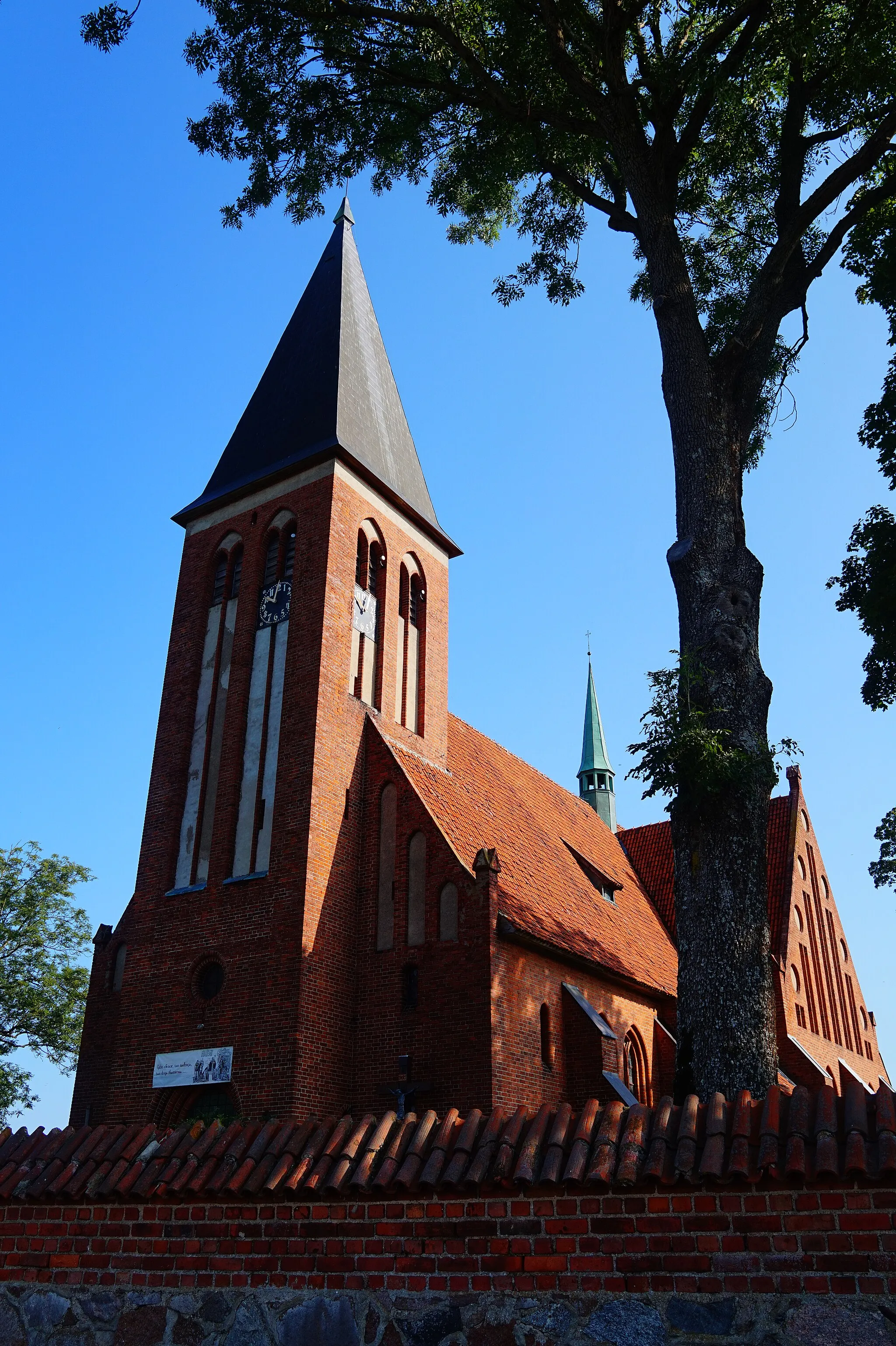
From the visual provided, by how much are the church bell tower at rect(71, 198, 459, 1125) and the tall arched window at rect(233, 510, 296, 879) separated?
3 cm

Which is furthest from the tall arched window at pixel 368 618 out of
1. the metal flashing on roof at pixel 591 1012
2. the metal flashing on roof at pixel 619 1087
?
the metal flashing on roof at pixel 619 1087

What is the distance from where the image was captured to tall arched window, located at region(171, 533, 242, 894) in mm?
16000

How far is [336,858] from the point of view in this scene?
1512 centimetres

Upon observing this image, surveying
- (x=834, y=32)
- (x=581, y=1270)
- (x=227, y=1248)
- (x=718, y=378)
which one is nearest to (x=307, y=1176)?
(x=227, y=1248)

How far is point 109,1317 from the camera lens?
18.6ft

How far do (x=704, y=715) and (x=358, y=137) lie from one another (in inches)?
349

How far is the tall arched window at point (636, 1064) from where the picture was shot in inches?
711

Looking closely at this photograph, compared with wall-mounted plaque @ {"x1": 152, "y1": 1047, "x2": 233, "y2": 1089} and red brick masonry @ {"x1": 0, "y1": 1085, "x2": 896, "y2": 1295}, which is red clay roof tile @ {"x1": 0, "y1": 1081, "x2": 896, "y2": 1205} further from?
wall-mounted plaque @ {"x1": 152, "y1": 1047, "x2": 233, "y2": 1089}

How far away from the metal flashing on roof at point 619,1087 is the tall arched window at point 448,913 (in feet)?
10.6

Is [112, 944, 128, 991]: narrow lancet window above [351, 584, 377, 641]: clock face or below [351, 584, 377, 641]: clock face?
below

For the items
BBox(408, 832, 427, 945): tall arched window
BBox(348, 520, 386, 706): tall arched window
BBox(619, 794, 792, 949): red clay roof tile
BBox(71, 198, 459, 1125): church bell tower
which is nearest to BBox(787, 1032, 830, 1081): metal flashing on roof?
BBox(619, 794, 792, 949): red clay roof tile

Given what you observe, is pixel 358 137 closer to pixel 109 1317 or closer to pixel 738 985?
pixel 738 985

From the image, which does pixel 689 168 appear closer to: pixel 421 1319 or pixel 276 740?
pixel 276 740

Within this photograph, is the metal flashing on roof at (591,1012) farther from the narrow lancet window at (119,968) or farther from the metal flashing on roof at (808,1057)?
the narrow lancet window at (119,968)
